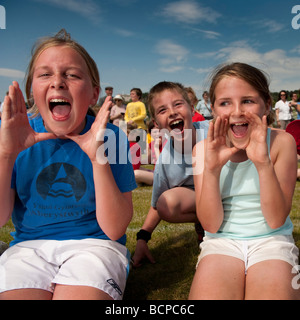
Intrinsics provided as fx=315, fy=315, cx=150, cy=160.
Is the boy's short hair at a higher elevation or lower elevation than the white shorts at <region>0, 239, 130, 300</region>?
higher

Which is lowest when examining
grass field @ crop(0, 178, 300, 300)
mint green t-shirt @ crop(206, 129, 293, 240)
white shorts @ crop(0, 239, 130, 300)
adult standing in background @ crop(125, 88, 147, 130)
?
grass field @ crop(0, 178, 300, 300)

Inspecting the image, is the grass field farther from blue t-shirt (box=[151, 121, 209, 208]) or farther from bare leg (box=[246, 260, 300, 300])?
bare leg (box=[246, 260, 300, 300])

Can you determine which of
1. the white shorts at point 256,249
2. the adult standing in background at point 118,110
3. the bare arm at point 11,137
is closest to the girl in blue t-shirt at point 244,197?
the white shorts at point 256,249

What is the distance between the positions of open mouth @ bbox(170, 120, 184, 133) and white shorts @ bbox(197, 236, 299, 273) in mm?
1267

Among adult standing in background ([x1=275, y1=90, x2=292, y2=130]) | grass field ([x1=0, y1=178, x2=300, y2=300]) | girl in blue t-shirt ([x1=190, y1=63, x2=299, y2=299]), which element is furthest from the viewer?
adult standing in background ([x1=275, y1=90, x2=292, y2=130])

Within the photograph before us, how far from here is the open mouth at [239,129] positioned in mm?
1960

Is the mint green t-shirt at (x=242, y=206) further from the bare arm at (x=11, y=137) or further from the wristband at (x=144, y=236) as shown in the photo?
the bare arm at (x=11, y=137)

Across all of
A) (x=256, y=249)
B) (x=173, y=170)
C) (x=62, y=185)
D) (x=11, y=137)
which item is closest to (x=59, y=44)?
(x=11, y=137)

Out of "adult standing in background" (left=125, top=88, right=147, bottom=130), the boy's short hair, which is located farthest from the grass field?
"adult standing in background" (left=125, top=88, right=147, bottom=130)

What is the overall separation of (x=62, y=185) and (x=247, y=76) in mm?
1358

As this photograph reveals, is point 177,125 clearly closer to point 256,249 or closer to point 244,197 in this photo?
point 244,197

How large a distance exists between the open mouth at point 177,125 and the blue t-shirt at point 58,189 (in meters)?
1.09

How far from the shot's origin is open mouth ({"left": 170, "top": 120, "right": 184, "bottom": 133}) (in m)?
2.91

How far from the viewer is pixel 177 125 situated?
298 cm
